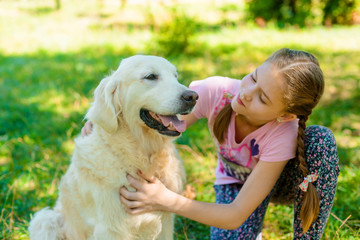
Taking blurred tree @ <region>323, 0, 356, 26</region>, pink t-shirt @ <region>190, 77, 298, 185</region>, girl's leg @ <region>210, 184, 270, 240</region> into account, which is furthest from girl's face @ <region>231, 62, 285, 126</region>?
blurred tree @ <region>323, 0, 356, 26</region>

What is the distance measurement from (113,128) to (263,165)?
872 mm

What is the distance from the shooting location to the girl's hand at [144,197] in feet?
6.13

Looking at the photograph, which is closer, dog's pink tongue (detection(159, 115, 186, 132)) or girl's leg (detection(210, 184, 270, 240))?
dog's pink tongue (detection(159, 115, 186, 132))

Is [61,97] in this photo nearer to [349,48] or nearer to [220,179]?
[220,179]

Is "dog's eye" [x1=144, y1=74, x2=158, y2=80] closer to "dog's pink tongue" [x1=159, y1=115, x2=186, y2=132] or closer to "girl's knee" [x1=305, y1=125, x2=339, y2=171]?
"dog's pink tongue" [x1=159, y1=115, x2=186, y2=132]

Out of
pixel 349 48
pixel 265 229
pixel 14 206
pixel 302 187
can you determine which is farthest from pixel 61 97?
pixel 349 48

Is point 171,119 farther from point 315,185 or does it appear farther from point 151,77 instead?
point 315,185

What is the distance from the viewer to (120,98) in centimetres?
189

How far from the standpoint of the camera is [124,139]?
1.90 meters

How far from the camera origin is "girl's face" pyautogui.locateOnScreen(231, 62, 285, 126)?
1.79m

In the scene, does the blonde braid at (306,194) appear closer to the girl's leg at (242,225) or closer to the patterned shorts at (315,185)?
the patterned shorts at (315,185)

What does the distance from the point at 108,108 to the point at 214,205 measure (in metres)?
0.81

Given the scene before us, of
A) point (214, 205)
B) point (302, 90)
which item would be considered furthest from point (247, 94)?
point (214, 205)

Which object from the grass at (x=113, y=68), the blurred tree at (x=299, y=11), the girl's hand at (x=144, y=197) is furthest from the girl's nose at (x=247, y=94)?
the blurred tree at (x=299, y=11)
